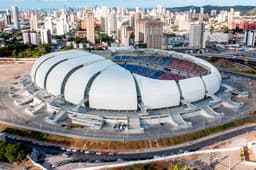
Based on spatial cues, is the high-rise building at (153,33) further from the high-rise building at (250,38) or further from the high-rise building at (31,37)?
the high-rise building at (31,37)

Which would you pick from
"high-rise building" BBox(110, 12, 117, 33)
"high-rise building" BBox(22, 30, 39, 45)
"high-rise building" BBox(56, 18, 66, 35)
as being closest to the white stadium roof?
"high-rise building" BBox(22, 30, 39, 45)

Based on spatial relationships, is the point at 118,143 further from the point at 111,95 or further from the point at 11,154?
the point at 11,154

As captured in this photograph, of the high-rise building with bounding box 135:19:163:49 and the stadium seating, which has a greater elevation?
the high-rise building with bounding box 135:19:163:49

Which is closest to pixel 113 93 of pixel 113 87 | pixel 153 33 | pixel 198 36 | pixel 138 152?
pixel 113 87

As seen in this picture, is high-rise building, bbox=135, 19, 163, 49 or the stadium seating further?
high-rise building, bbox=135, 19, 163, 49

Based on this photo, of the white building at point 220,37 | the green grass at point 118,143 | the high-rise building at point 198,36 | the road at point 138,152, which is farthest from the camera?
the white building at point 220,37

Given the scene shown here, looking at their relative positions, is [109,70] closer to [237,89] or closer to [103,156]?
[103,156]

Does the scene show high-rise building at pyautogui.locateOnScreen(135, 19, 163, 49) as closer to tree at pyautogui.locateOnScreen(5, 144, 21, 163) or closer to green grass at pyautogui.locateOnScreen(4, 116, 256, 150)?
green grass at pyautogui.locateOnScreen(4, 116, 256, 150)

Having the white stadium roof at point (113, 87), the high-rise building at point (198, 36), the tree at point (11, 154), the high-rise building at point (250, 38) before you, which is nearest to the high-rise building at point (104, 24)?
the high-rise building at point (198, 36)
